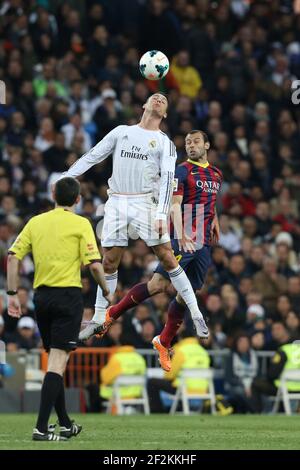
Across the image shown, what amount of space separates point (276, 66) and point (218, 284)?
7096 millimetres

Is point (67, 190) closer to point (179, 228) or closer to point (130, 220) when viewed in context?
point (130, 220)

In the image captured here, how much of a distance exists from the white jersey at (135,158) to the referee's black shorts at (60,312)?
288 cm

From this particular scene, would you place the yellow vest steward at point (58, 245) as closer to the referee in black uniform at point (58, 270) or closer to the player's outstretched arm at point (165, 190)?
the referee in black uniform at point (58, 270)

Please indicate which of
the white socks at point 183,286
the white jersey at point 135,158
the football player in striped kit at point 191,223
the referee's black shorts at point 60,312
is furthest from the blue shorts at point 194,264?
the referee's black shorts at point 60,312

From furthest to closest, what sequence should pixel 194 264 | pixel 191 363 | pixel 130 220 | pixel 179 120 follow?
pixel 179 120 < pixel 191 363 < pixel 194 264 < pixel 130 220

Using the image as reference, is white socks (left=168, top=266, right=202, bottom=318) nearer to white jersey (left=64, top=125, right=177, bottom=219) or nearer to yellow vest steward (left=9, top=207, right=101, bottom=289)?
white jersey (left=64, top=125, right=177, bottom=219)

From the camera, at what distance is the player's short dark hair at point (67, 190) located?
13.5m

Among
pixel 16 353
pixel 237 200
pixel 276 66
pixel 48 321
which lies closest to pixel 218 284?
pixel 237 200

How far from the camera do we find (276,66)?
31.0 meters

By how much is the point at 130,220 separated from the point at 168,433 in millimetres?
2451

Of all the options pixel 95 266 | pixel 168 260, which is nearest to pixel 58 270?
pixel 95 266

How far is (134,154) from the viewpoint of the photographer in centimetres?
1639

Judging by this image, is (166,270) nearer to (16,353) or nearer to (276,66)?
(16,353)

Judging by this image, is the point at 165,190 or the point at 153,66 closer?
the point at 165,190
